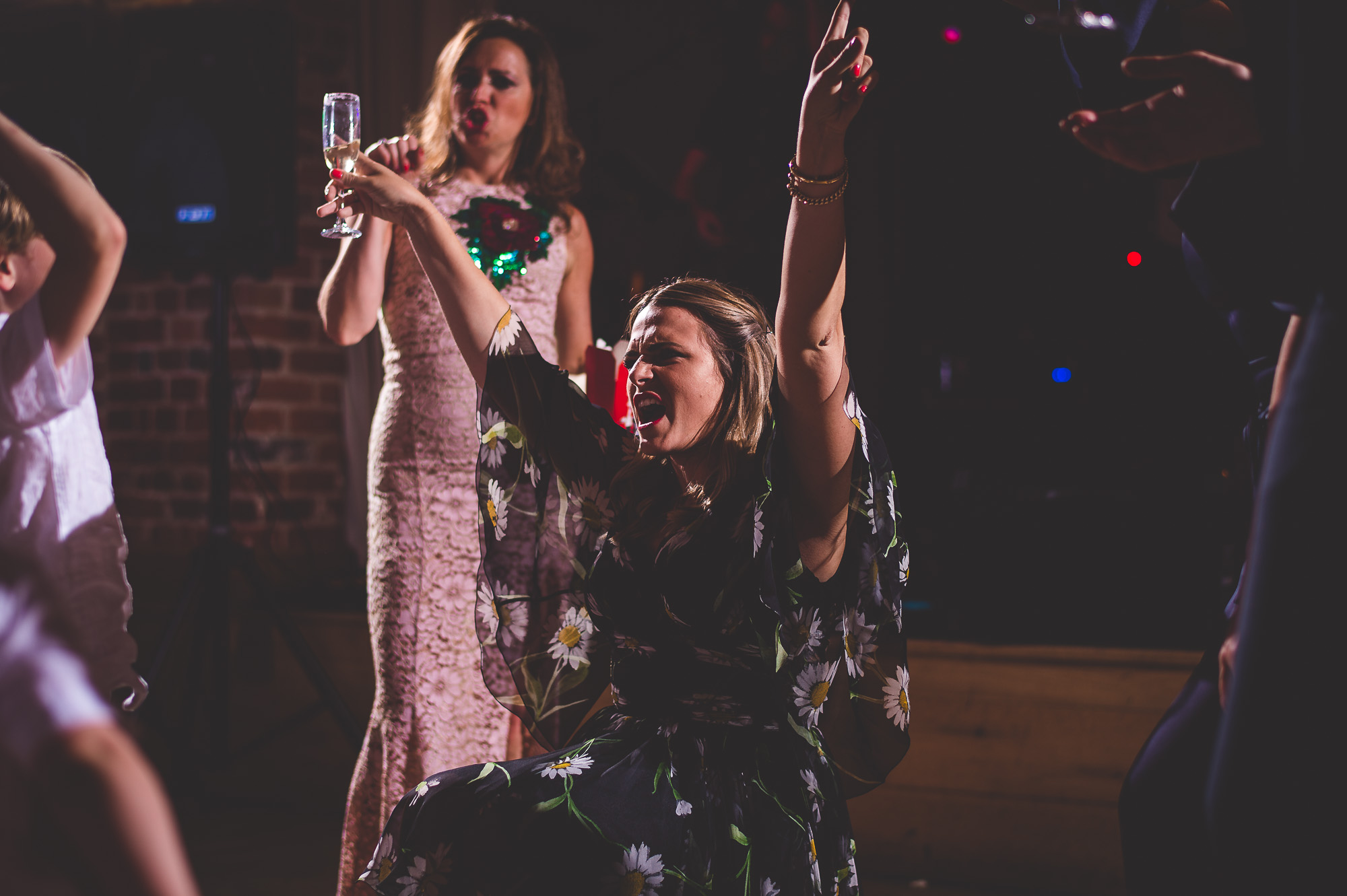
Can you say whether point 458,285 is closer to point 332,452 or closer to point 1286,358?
point 1286,358

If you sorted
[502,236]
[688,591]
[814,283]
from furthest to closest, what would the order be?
1. [502,236]
2. [688,591]
3. [814,283]

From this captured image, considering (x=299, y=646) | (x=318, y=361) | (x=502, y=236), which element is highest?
(x=502, y=236)

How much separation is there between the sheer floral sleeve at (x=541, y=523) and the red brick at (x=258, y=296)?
6.50ft

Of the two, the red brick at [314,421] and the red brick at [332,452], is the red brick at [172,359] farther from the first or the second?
the red brick at [332,452]

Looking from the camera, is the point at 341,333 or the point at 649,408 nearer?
the point at 649,408

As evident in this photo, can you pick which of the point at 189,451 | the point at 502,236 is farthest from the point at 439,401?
the point at 189,451

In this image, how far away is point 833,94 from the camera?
3.05 ft

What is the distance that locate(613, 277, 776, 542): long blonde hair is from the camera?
1.19 meters

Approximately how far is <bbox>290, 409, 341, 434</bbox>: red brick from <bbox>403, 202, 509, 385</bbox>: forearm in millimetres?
1947

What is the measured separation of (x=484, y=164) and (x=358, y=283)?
331mm

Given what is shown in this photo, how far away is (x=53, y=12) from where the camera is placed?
2986 millimetres

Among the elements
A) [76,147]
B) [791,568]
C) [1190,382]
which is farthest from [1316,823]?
[76,147]

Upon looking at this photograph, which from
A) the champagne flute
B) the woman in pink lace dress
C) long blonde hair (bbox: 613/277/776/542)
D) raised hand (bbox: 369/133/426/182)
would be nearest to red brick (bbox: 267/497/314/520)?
the woman in pink lace dress

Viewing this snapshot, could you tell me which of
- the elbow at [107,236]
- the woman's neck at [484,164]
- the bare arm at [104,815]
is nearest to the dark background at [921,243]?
the woman's neck at [484,164]
